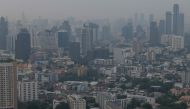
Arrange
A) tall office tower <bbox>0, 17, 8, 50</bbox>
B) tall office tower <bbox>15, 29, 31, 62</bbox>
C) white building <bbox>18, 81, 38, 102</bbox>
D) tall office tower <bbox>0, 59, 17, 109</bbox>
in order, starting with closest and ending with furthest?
tall office tower <bbox>0, 59, 17, 109</bbox> < white building <bbox>18, 81, 38, 102</bbox> < tall office tower <bbox>15, 29, 31, 62</bbox> < tall office tower <bbox>0, 17, 8, 50</bbox>

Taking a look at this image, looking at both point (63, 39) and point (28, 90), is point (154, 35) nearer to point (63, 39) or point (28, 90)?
point (63, 39)

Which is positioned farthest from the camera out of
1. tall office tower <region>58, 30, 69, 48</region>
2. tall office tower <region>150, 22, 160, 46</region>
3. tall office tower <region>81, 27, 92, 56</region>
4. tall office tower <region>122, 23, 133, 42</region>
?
tall office tower <region>122, 23, 133, 42</region>

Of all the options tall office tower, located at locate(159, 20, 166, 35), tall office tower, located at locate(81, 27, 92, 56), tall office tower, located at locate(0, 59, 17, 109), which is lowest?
tall office tower, located at locate(0, 59, 17, 109)

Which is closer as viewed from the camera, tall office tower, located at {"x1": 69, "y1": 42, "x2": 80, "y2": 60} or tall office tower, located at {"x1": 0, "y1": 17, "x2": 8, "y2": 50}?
tall office tower, located at {"x1": 0, "y1": 17, "x2": 8, "y2": 50}

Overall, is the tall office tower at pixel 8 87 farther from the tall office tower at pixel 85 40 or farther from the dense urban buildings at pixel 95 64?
the tall office tower at pixel 85 40

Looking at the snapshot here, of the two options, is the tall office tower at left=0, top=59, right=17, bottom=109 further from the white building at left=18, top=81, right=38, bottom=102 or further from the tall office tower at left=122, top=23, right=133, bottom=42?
the tall office tower at left=122, top=23, right=133, bottom=42

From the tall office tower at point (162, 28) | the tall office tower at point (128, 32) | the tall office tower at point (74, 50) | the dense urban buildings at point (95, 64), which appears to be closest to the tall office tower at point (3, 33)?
the dense urban buildings at point (95, 64)

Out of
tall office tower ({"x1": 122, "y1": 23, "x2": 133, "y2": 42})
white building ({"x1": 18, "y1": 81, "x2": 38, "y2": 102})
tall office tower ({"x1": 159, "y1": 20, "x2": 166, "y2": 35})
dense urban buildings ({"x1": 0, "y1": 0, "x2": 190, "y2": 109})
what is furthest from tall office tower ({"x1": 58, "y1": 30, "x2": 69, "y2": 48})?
white building ({"x1": 18, "y1": 81, "x2": 38, "y2": 102})

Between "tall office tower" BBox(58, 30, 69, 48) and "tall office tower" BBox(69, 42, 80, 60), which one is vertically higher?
"tall office tower" BBox(58, 30, 69, 48)
